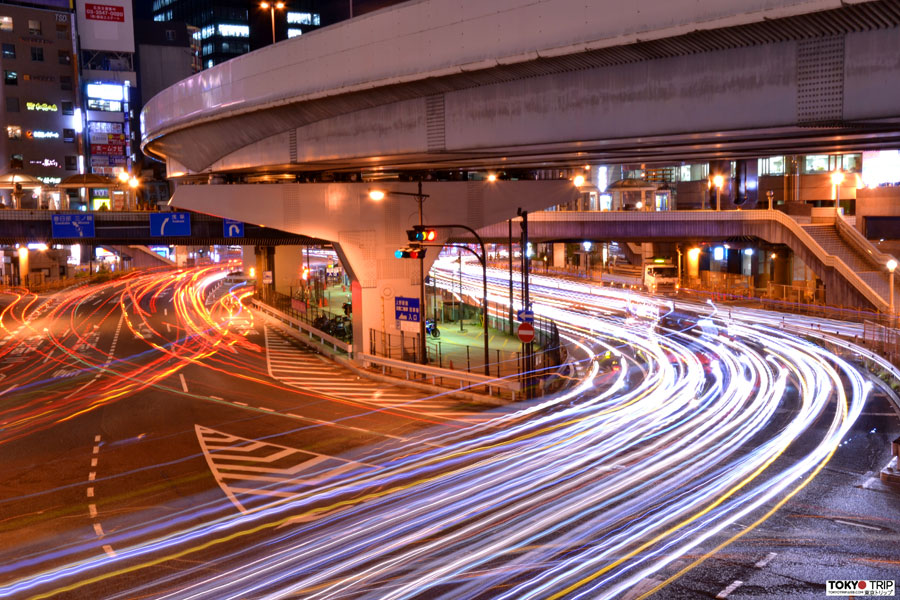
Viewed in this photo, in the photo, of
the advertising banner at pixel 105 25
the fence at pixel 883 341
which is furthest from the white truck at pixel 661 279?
the advertising banner at pixel 105 25

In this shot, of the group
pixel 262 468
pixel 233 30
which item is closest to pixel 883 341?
pixel 262 468

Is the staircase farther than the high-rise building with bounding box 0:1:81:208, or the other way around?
the high-rise building with bounding box 0:1:81:208

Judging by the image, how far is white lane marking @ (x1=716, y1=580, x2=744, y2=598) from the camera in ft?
37.9

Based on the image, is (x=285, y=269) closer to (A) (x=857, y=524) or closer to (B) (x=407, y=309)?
(B) (x=407, y=309)

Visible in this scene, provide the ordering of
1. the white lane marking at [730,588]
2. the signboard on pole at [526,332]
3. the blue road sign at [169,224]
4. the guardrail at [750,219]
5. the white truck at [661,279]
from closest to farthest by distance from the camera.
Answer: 1. the white lane marking at [730,588]
2. the signboard on pole at [526,332]
3. the blue road sign at [169,224]
4. the guardrail at [750,219]
5. the white truck at [661,279]

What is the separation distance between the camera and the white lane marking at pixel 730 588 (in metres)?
11.5

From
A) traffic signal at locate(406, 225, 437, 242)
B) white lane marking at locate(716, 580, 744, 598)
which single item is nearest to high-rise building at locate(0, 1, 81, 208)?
traffic signal at locate(406, 225, 437, 242)

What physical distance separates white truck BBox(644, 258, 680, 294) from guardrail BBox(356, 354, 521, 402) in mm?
36749

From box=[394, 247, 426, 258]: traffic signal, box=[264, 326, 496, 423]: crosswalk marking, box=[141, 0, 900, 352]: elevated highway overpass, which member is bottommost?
box=[264, 326, 496, 423]: crosswalk marking

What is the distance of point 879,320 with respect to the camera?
42.7 metres

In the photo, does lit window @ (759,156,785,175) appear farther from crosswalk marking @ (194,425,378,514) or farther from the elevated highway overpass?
crosswalk marking @ (194,425,378,514)

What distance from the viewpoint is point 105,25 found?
12212 centimetres

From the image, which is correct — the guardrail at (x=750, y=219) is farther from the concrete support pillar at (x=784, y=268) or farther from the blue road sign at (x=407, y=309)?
the blue road sign at (x=407, y=309)

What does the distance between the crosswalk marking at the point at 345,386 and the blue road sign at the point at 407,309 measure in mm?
2876
